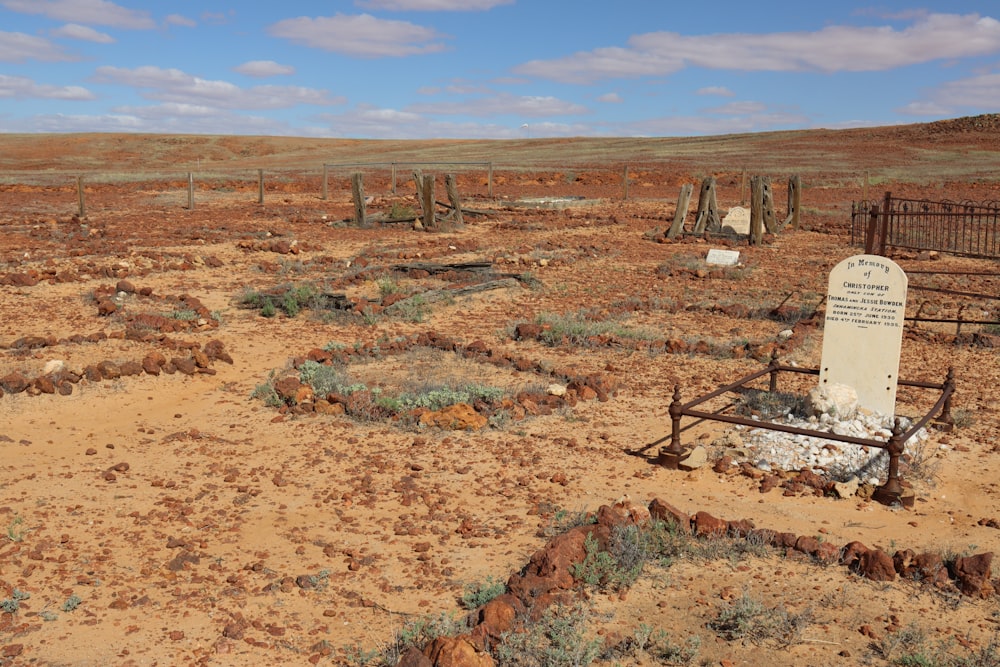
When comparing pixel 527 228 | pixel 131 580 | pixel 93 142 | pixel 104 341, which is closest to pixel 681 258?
pixel 527 228

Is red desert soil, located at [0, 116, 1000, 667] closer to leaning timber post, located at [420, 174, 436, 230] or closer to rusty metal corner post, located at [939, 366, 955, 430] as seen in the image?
rusty metal corner post, located at [939, 366, 955, 430]

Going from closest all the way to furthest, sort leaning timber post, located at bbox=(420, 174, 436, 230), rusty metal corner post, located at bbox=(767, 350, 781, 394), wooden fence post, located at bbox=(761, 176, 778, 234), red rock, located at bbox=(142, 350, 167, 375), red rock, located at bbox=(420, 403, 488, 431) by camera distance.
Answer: red rock, located at bbox=(420, 403, 488, 431) < rusty metal corner post, located at bbox=(767, 350, 781, 394) < red rock, located at bbox=(142, 350, 167, 375) < wooden fence post, located at bbox=(761, 176, 778, 234) < leaning timber post, located at bbox=(420, 174, 436, 230)

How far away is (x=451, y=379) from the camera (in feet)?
29.5

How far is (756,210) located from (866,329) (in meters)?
12.1

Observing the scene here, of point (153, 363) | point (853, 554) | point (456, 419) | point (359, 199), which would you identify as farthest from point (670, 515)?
point (359, 199)

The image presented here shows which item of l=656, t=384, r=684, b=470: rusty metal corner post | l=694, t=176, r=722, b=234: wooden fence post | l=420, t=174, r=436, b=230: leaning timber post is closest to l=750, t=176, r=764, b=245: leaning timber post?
l=694, t=176, r=722, b=234: wooden fence post

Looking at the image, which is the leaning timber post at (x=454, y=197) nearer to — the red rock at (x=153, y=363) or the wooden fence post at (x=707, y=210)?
the wooden fence post at (x=707, y=210)

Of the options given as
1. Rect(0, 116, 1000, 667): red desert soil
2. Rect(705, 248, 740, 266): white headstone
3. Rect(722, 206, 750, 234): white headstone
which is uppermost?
Rect(722, 206, 750, 234): white headstone

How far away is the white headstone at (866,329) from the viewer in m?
7.36

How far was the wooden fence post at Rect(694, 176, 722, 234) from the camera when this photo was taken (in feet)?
66.4

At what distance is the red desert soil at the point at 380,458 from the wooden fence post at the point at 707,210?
2.14m

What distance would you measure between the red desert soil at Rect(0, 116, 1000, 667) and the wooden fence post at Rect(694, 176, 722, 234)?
214 cm

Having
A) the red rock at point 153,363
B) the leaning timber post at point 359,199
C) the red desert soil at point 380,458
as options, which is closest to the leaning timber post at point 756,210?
the red desert soil at point 380,458

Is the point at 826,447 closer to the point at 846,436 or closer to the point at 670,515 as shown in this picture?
the point at 846,436
